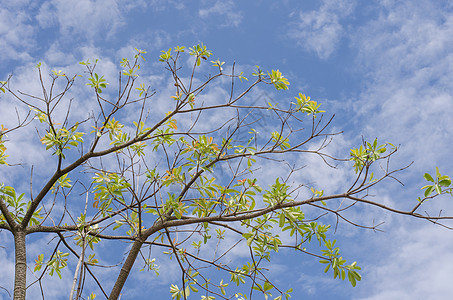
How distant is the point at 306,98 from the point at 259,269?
4.62 feet

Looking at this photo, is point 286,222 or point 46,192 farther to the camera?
point 46,192

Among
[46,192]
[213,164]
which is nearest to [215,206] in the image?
[213,164]

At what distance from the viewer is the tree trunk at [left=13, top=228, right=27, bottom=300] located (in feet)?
10.6

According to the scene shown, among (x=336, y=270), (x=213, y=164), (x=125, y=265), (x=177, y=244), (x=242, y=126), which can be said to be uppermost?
(x=242, y=126)

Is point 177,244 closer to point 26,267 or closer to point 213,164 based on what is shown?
point 213,164

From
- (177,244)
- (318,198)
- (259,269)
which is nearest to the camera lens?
(318,198)

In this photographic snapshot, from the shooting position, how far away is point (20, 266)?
332 cm

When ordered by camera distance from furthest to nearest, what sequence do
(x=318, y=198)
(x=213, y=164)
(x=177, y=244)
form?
(x=177, y=244)
(x=213, y=164)
(x=318, y=198)

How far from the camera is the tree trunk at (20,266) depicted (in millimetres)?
3234

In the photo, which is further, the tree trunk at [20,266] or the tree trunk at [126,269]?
the tree trunk at [20,266]

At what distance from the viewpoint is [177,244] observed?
3.60 metres

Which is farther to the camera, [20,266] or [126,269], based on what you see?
[20,266]

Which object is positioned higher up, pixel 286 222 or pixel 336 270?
pixel 286 222

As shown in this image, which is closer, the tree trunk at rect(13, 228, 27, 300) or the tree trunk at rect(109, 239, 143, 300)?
the tree trunk at rect(109, 239, 143, 300)
